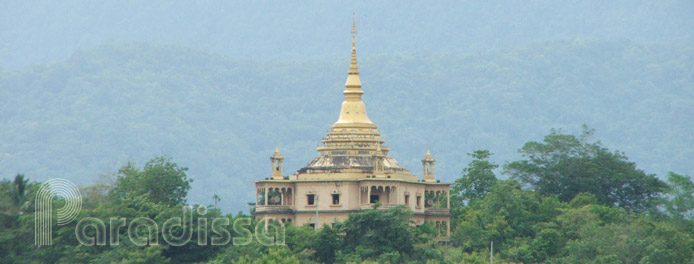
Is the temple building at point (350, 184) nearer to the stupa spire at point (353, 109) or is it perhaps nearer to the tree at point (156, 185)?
the stupa spire at point (353, 109)

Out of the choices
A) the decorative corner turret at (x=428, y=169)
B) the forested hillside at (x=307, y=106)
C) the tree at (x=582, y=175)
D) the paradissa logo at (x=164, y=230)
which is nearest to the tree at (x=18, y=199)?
the paradissa logo at (x=164, y=230)

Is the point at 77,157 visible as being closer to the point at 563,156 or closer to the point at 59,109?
the point at 59,109

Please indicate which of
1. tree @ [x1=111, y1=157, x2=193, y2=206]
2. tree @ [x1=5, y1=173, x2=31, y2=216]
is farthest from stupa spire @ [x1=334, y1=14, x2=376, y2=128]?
tree @ [x1=5, y1=173, x2=31, y2=216]

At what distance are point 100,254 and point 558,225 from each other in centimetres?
1899

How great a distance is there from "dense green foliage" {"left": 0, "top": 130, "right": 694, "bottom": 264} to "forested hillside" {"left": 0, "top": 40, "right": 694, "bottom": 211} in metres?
77.1

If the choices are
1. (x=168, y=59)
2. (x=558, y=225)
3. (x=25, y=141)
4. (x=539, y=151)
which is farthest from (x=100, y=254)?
(x=168, y=59)

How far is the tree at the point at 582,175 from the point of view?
8756 cm

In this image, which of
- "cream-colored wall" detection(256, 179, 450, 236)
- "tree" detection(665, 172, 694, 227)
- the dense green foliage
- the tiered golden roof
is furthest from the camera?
"tree" detection(665, 172, 694, 227)

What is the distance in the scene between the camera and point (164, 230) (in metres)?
67.6

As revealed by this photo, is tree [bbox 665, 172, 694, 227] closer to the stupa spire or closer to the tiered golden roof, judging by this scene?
the tiered golden roof

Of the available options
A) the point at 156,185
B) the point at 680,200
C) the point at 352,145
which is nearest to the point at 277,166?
the point at 352,145

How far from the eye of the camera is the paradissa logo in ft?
221

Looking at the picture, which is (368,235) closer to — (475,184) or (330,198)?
(330,198)

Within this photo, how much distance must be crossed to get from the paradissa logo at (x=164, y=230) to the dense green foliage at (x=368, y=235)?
11 centimetres
